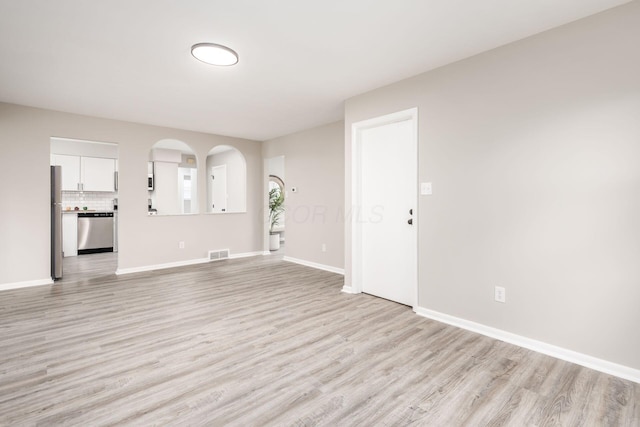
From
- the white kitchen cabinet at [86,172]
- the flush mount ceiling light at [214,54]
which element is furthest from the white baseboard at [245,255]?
the flush mount ceiling light at [214,54]

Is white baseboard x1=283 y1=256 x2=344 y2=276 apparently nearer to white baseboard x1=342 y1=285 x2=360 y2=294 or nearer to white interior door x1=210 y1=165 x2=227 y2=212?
white baseboard x1=342 y1=285 x2=360 y2=294

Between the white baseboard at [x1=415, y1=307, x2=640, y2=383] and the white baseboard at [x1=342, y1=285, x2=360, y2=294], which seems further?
the white baseboard at [x1=342, y1=285, x2=360, y2=294]

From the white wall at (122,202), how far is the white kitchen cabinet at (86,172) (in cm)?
298

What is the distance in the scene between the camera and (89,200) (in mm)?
7152

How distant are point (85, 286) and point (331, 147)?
415 centimetres

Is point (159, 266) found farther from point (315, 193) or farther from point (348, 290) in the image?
point (348, 290)

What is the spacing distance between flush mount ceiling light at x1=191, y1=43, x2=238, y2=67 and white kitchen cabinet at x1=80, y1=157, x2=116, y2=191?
5.98 meters

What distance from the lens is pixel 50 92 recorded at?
3510 mm

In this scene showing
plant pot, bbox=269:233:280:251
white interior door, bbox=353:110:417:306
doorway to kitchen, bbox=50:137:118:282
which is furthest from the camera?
plant pot, bbox=269:233:280:251

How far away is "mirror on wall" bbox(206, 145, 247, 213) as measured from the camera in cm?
753

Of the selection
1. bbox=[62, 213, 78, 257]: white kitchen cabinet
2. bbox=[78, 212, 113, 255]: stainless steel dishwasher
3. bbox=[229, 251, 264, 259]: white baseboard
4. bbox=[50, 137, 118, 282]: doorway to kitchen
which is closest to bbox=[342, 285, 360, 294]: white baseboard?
bbox=[229, 251, 264, 259]: white baseboard

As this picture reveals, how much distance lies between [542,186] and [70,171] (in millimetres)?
8609

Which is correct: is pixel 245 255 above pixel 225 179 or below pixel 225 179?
below

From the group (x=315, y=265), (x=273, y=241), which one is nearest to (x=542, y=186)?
(x=315, y=265)
